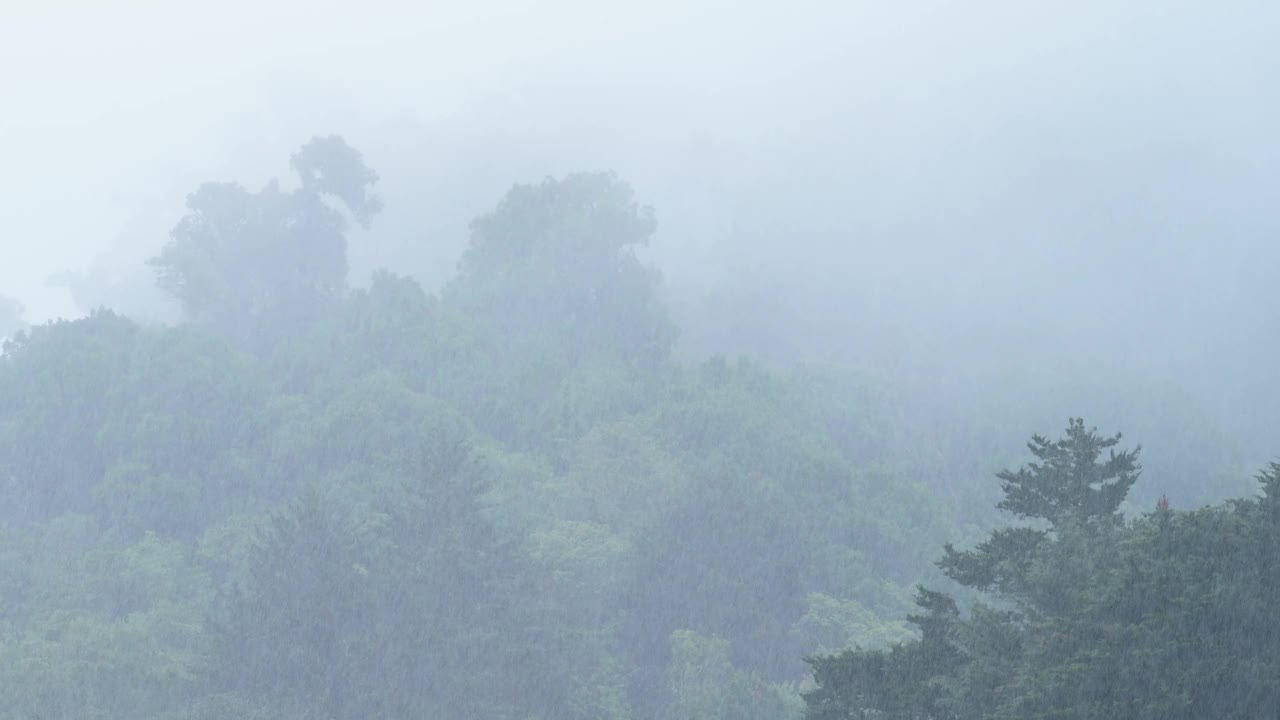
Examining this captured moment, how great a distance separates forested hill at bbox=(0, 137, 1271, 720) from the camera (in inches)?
1172

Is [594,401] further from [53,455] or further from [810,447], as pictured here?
[53,455]

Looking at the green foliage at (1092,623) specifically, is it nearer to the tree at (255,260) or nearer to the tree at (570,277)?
the tree at (570,277)

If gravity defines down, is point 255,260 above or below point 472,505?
above

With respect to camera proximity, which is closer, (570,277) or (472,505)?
(472,505)

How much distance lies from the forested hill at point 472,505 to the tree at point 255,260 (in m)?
0.14

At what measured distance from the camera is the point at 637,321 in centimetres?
6016

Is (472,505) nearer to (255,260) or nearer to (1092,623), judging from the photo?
(1092,623)

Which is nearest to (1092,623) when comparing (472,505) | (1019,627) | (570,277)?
(1019,627)

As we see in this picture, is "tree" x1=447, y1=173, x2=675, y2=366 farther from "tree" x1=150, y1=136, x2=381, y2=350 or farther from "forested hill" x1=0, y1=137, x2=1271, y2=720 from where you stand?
"tree" x1=150, y1=136, x2=381, y2=350

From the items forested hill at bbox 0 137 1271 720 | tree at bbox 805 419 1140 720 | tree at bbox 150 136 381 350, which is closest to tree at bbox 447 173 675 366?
forested hill at bbox 0 137 1271 720

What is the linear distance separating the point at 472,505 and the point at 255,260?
30448 millimetres

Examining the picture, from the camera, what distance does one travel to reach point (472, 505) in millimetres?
34812

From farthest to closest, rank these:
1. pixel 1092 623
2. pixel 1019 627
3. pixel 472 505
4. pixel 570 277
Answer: pixel 570 277 → pixel 472 505 → pixel 1019 627 → pixel 1092 623

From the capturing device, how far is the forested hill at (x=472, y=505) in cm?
2977
